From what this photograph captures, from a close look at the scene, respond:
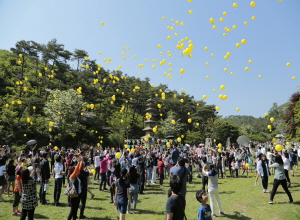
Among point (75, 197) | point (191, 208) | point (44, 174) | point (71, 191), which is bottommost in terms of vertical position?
point (191, 208)

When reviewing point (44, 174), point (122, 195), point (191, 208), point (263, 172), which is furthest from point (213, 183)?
point (44, 174)

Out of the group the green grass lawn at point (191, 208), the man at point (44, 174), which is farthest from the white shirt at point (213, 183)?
the man at point (44, 174)

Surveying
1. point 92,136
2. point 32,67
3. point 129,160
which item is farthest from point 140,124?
point 129,160

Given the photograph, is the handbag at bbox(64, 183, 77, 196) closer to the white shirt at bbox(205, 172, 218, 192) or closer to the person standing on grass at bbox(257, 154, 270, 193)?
the white shirt at bbox(205, 172, 218, 192)

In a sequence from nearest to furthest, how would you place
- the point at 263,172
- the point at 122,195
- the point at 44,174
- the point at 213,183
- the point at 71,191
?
the point at 71,191
the point at 122,195
the point at 213,183
the point at 44,174
the point at 263,172

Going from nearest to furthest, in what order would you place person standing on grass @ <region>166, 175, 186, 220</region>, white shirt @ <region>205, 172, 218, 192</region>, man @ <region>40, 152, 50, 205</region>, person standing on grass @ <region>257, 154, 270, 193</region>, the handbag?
1. person standing on grass @ <region>166, 175, 186, 220</region>
2. the handbag
3. white shirt @ <region>205, 172, 218, 192</region>
4. man @ <region>40, 152, 50, 205</region>
5. person standing on grass @ <region>257, 154, 270, 193</region>

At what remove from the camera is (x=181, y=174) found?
557cm

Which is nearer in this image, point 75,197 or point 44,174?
point 75,197

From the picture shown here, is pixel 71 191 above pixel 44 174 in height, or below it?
below

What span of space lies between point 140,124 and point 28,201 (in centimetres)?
3880

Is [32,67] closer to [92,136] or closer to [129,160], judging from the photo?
[92,136]

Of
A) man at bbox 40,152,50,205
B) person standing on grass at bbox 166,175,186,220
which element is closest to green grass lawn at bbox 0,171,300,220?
man at bbox 40,152,50,205

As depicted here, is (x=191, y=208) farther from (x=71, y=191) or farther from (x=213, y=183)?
(x=71, y=191)

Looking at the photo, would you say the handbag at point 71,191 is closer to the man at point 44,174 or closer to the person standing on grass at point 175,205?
the man at point 44,174
